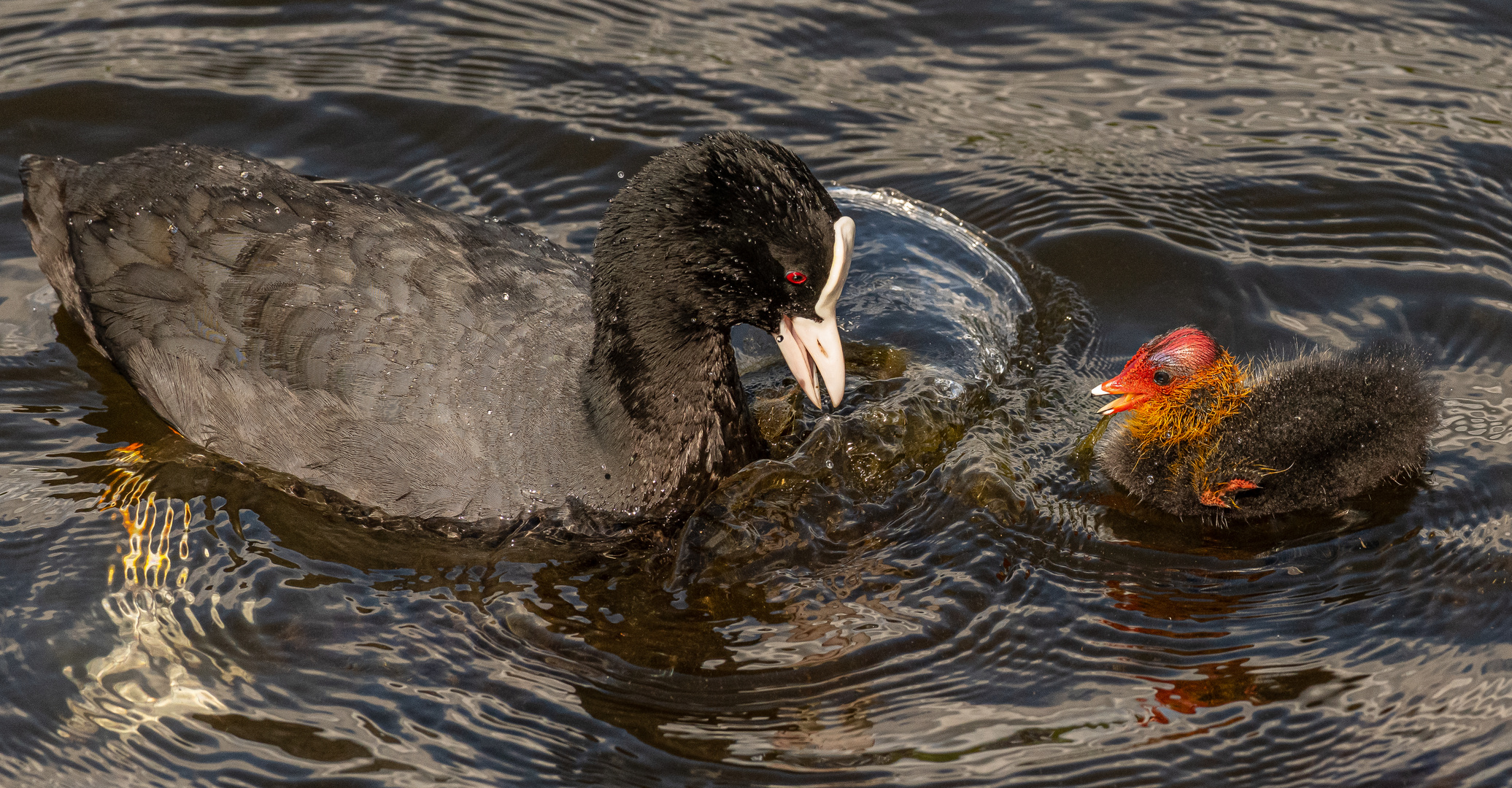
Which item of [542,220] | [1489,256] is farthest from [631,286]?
[1489,256]

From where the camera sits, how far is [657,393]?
4180 millimetres

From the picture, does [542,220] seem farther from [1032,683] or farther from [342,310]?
[1032,683]

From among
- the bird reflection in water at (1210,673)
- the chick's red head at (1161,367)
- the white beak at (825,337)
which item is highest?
the white beak at (825,337)

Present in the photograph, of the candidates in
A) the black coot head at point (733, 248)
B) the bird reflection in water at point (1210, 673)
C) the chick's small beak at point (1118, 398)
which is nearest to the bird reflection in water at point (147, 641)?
the black coot head at point (733, 248)

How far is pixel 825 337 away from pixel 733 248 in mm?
388

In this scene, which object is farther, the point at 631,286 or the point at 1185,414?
the point at 1185,414

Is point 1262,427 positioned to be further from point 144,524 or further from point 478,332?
point 144,524

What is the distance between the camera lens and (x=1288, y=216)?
5.92 meters

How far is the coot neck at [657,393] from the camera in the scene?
4086 millimetres

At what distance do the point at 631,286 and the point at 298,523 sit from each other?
4.56 ft

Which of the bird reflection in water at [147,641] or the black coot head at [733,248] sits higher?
the black coot head at [733,248]

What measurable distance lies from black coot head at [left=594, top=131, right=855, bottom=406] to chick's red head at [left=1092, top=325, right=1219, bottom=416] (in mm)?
1114

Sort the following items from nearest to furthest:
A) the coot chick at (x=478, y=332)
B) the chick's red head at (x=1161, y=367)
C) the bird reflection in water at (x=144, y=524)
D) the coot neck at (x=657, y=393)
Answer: the coot chick at (x=478, y=332) < the coot neck at (x=657, y=393) < the bird reflection in water at (x=144, y=524) < the chick's red head at (x=1161, y=367)

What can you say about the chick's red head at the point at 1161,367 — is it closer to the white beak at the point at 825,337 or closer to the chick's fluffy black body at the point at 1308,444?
the chick's fluffy black body at the point at 1308,444
